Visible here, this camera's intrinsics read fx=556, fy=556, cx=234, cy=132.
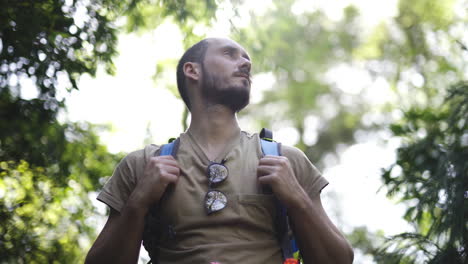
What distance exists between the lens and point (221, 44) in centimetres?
394

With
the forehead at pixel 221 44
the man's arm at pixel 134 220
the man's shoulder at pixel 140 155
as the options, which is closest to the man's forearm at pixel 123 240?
the man's arm at pixel 134 220

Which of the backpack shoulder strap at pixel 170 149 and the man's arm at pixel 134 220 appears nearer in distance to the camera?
the man's arm at pixel 134 220

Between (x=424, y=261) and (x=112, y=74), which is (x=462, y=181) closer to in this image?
(x=424, y=261)

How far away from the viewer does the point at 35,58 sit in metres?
5.09

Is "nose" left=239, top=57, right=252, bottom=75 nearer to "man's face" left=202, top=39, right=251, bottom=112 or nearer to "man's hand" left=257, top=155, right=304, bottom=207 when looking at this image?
"man's face" left=202, top=39, right=251, bottom=112

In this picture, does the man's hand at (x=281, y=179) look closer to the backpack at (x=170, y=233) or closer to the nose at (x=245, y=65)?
the backpack at (x=170, y=233)

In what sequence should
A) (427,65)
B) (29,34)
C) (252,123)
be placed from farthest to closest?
(252,123) → (427,65) → (29,34)

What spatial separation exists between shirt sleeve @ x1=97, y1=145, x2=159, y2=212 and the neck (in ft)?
1.12

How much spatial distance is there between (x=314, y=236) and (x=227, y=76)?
4.10ft

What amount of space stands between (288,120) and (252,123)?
125 cm

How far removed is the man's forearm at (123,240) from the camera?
10.2 feet

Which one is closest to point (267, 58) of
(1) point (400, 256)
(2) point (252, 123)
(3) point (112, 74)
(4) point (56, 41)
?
(3) point (112, 74)

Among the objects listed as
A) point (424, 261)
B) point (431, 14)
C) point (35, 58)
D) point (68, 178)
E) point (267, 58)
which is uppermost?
point (431, 14)

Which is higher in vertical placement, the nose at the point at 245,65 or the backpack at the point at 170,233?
the nose at the point at 245,65
